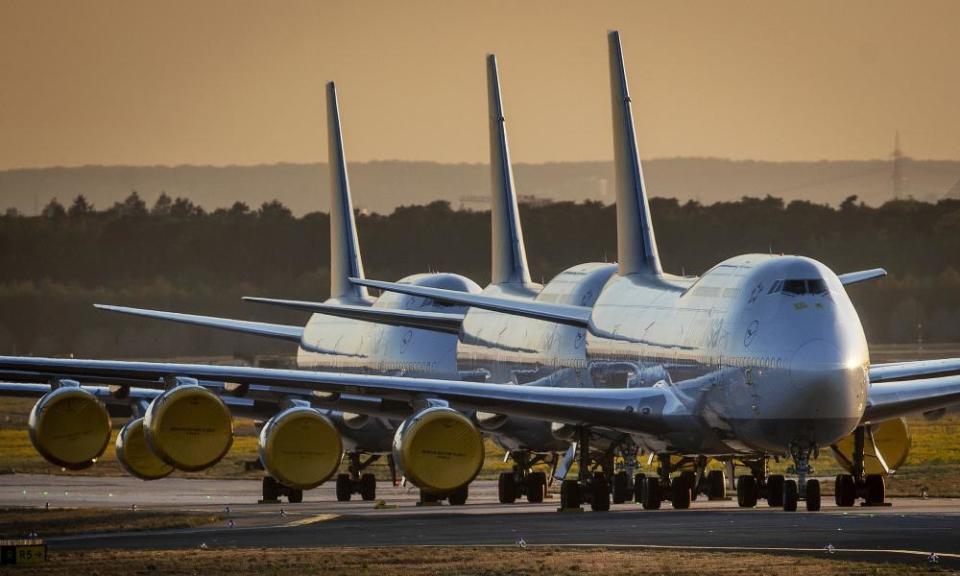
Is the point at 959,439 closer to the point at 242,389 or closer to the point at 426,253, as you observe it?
the point at 242,389

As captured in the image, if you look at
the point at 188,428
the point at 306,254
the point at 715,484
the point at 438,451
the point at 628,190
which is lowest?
the point at 715,484

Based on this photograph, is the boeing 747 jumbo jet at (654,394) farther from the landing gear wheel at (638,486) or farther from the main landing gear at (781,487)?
the landing gear wheel at (638,486)

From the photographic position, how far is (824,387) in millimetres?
31188

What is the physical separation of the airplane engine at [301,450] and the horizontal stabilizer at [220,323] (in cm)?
963

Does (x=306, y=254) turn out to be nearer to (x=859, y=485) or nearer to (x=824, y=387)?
(x=859, y=485)

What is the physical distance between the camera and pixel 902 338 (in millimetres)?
86625

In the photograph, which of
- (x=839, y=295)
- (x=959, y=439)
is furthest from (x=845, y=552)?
(x=959, y=439)

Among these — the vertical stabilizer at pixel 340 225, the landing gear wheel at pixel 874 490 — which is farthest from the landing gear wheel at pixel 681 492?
the vertical stabilizer at pixel 340 225

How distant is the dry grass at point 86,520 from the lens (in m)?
32.2

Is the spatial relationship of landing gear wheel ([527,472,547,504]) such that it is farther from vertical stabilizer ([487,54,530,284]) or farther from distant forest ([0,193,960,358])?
distant forest ([0,193,960,358])

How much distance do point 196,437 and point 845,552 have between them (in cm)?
1225

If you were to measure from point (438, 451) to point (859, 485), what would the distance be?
796 cm

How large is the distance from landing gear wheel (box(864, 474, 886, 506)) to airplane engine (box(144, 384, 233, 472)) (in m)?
10.9

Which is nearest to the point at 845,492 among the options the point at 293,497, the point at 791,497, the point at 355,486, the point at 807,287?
the point at 791,497
